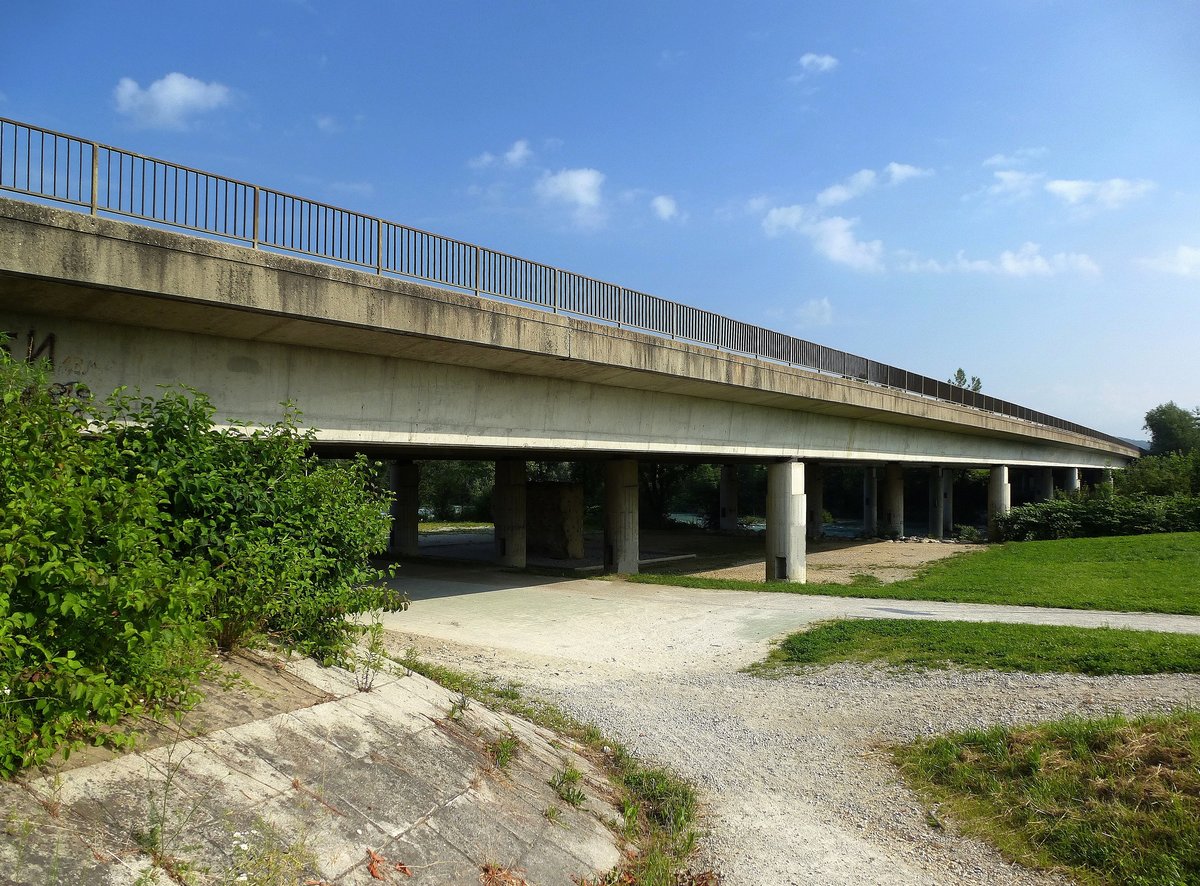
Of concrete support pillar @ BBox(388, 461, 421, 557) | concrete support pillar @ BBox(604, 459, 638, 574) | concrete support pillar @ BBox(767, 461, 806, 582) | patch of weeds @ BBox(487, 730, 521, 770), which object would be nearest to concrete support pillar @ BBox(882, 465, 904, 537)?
concrete support pillar @ BBox(767, 461, 806, 582)

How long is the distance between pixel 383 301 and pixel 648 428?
7.77m

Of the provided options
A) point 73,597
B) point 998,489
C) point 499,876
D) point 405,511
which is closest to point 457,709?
point 499,876

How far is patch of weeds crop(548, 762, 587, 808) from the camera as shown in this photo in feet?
18.5

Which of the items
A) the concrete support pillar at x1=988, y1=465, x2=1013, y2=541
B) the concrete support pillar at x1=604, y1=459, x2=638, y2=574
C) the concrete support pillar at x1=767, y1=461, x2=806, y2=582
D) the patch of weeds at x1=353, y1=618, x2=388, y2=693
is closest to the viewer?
the patch of weeds at x1=353, y1=618, x2=388, y2=693

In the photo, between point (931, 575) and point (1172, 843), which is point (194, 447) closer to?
point (1172, 843)

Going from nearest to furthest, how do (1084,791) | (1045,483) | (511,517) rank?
(1084,791), (511,517), (1045,483)

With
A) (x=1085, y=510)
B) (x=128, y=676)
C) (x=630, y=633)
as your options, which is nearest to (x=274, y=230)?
(x=128, y=676)

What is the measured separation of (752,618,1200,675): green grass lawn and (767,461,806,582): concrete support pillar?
8539mm

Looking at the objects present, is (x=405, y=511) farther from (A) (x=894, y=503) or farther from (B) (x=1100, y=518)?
(A) (x=894, y=503)

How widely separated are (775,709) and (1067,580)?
13267 mm

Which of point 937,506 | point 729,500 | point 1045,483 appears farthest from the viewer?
point 1045,483

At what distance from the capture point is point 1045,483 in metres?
57.4

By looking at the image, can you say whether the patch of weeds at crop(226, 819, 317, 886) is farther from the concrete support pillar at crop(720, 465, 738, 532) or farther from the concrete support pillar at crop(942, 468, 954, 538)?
the concrete support pillar at crop(942, 468, 954, 538)

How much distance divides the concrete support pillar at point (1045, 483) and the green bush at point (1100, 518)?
22.8 m
